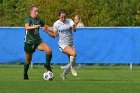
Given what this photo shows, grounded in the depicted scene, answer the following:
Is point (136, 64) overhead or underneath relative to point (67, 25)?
underneath

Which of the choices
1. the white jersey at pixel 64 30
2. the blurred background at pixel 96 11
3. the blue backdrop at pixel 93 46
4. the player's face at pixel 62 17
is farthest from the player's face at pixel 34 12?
the blurred background at pixel 96 11

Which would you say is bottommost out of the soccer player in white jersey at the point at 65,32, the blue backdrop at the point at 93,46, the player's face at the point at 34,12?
the blue backdrop at the point at 93,46

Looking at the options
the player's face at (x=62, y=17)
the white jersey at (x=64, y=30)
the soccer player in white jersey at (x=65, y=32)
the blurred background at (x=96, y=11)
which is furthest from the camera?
the blurred background at (x=96, y=11)

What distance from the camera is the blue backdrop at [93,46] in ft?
83.7

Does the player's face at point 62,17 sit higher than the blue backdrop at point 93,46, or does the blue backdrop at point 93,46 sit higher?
the player's face at point 62,17

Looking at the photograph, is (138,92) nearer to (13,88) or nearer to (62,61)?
(13,88)

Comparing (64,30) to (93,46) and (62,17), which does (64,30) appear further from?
(93,46)

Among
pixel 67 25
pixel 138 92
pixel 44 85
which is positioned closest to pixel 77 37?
pixel 67 25

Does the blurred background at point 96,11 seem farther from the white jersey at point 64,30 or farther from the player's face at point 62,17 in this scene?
the player's face at point 62,17

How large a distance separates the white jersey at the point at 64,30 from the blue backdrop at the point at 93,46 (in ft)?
23.7

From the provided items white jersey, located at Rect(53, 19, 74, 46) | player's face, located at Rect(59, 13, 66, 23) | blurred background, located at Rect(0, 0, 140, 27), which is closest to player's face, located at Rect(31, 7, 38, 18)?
player's face, located at Rect(59, 13, 66, 23)

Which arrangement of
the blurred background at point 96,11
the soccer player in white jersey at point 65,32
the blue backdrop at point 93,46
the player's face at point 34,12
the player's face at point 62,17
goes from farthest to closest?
the blurred background at point 96,11 < the blue backdrop at point 93,46 < the soccer player in white jersey at point 65,32 < the player's face at point 62,17 < the player's face at point 34,12

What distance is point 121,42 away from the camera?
25672 mm

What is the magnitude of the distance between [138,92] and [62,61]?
12750mm
